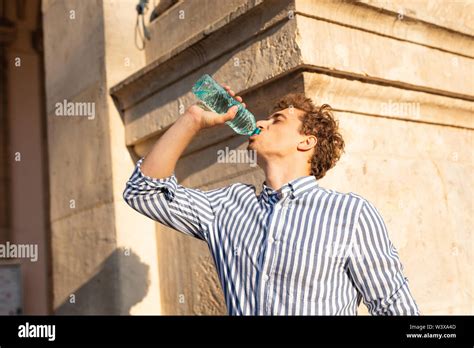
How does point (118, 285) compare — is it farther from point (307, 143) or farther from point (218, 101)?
point (307, 143)

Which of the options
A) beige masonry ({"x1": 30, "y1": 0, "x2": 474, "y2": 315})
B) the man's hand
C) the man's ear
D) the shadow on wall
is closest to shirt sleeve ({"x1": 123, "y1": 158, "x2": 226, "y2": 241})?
the man's hand

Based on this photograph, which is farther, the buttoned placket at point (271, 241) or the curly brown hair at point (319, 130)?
the curly brown hair at point (319, 130)

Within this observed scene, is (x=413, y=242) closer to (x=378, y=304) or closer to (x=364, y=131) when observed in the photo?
(x=364, y=131)

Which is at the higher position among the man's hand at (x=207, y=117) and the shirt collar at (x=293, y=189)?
the man's hand at (x=207, y=117)

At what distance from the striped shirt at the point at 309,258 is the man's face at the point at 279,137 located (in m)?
0.11

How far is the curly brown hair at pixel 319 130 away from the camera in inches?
74.8

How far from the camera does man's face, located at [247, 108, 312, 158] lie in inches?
73.1

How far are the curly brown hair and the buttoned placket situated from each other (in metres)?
0.20

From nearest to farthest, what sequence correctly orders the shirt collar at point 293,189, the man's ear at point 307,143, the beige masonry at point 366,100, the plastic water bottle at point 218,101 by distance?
the shirt collar at point 293,189 < the man's ear at point 307,143 < the plastic water bottle at point 218,101 < the beige masonry at point 366,100

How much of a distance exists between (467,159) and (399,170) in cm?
61

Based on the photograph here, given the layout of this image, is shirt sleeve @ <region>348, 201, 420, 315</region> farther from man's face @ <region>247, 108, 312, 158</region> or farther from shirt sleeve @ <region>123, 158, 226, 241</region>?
shirt sleeve @ <region>123, 158, 226, 241</region>

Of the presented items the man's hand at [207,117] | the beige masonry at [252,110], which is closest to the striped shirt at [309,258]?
the man's hand at [207,117]

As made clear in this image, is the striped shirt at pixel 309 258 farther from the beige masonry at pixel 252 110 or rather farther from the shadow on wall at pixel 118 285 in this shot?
the shadow on wall at pixel 118 285
